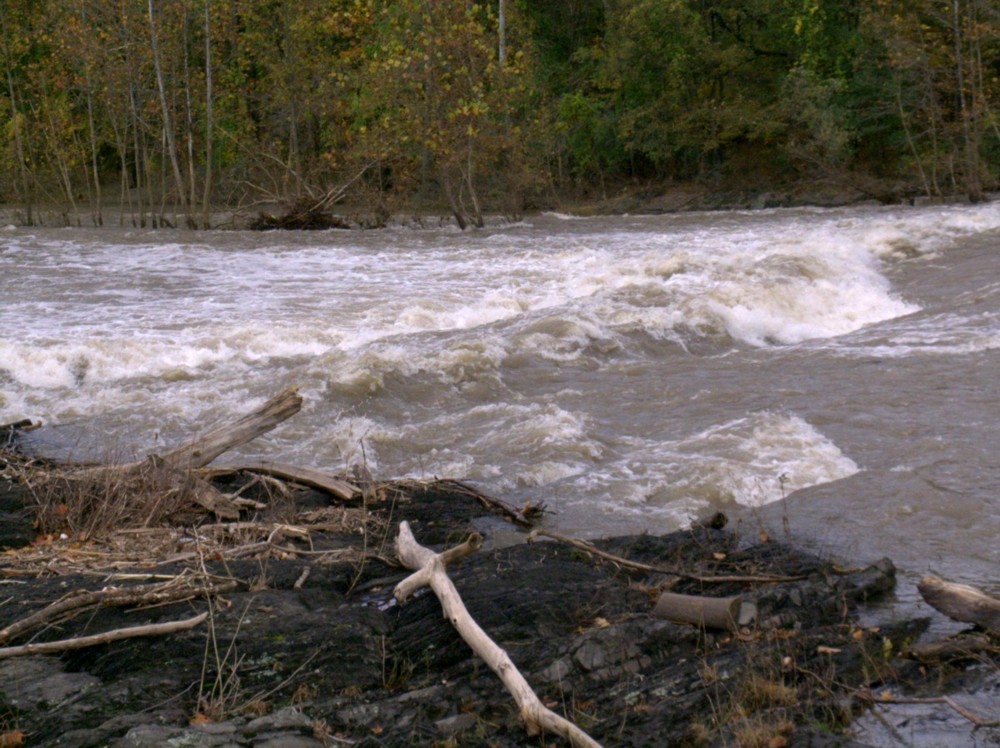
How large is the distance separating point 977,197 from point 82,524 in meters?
23.8

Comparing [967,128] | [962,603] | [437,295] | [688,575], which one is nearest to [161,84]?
[437,295]

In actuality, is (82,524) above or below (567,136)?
below

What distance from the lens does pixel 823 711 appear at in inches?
161

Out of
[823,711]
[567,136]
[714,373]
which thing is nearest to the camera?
[823,711]

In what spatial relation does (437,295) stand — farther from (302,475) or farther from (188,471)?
(188,471)

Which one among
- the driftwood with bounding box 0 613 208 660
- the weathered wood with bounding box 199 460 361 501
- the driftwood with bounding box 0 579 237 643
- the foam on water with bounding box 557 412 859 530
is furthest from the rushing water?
the driftwood with bounding box 0 613 208 660

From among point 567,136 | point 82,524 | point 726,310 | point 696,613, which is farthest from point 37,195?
point 696,613

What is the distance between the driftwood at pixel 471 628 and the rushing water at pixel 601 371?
1.69 metres

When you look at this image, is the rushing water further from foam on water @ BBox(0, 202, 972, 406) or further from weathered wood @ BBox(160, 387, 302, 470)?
weathered wood @ BBox(160, 387, 302, 470)

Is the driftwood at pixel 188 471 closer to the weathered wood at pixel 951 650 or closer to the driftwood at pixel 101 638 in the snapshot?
the driftwood at pixel 101 638

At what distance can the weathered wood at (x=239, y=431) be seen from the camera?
21.3ft

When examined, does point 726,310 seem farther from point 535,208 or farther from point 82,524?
point 535,208

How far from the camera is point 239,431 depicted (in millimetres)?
6652

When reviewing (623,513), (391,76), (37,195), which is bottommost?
(623,513)
